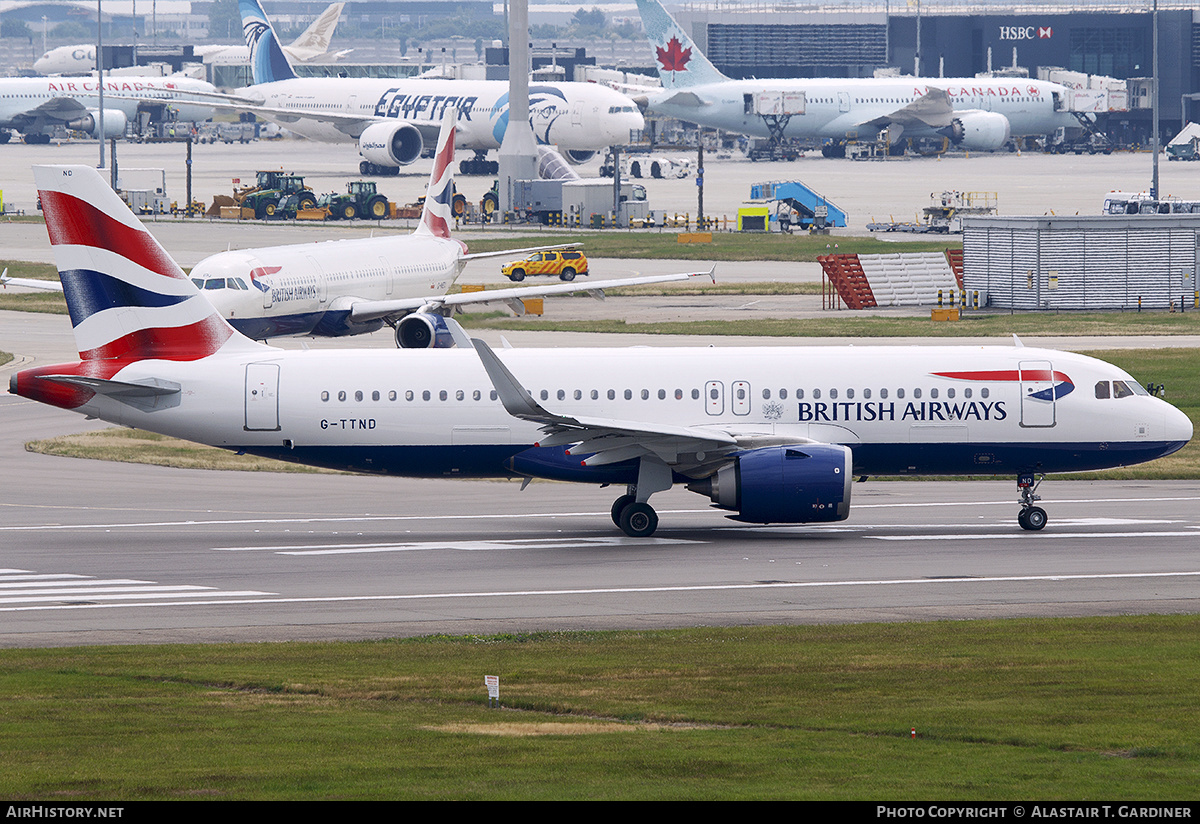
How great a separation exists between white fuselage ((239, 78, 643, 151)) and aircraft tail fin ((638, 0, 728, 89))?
29076 millimetres

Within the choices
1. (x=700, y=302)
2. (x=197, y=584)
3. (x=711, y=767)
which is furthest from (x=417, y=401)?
(x=700, y=302)

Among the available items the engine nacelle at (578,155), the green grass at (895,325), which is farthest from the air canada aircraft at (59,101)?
the green grass at (895,325)

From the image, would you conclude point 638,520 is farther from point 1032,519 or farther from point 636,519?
point 1032,519

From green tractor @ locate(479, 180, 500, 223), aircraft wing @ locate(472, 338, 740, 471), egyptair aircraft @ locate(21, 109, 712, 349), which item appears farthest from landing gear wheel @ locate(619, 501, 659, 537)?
green tractor @ locate(479, 180, 500, 223)

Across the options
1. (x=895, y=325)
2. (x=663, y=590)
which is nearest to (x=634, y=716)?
(x=663, y=590)

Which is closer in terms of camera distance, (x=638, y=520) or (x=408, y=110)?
(x=638, y=520)

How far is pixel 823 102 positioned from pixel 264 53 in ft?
193

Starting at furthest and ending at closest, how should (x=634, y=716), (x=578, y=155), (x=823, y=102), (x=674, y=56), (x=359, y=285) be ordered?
(x=823, y=102) < (x=674, y=56) < (x=578, y=155) < (x=359, y=285) < (x=634, y=716)

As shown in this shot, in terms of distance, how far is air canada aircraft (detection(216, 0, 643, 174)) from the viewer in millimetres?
131625

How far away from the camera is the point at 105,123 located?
6860 inches

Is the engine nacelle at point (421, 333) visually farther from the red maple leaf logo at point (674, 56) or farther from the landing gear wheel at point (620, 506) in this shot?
the red maple leaf logo at point (674, 56)

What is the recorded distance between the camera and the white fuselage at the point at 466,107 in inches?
5172

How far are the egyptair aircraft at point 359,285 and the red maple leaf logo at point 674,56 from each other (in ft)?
325

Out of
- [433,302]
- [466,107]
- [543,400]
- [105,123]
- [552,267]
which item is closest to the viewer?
[543,400]
